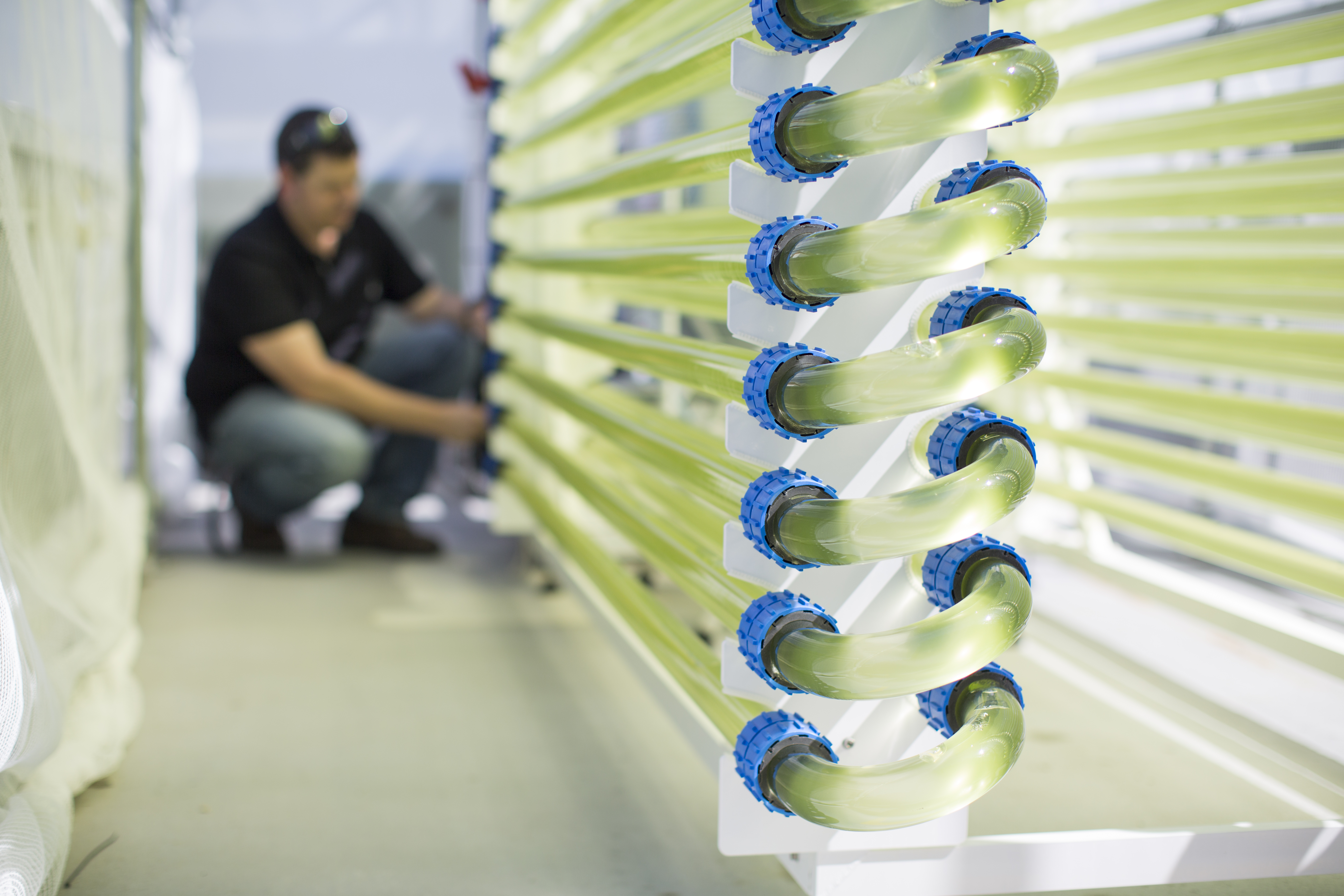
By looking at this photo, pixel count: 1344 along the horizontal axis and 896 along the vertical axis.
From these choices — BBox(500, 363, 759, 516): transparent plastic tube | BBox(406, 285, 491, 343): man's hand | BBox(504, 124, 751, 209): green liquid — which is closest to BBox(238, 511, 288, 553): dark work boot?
BBox(406, 285, 491, 343): man's hand

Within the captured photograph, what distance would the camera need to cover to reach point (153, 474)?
2.71 m

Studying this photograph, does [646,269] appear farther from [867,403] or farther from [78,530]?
[78,530]

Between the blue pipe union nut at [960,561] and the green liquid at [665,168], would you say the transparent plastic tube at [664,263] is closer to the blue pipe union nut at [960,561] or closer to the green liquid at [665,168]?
the green liquid at [665,168]

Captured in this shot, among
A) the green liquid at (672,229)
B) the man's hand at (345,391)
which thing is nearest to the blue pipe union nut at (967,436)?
the green liquid at (672,229)

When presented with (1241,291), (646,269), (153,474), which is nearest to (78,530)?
(646,269)

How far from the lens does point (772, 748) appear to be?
902 millimetres

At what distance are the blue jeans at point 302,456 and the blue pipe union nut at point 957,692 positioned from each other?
1840mm

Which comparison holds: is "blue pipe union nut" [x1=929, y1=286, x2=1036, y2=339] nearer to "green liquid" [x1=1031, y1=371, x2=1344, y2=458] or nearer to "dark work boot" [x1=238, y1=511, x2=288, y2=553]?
"green liquid" [x1=1031, y1=371, x2=1344, y2=458]

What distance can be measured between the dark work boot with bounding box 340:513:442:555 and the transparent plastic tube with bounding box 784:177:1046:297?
1984mm

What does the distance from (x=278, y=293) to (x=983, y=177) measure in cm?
201

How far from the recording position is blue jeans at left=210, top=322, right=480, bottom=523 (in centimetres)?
251

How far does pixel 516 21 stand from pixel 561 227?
479 mm

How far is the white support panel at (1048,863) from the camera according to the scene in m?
1.01

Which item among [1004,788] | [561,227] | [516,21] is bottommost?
[1004,788]
